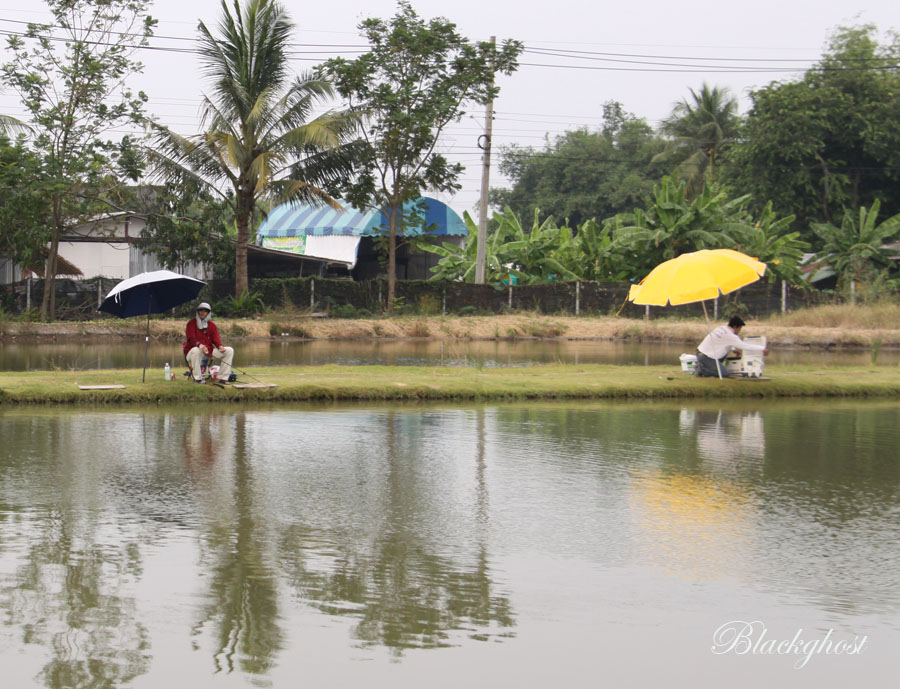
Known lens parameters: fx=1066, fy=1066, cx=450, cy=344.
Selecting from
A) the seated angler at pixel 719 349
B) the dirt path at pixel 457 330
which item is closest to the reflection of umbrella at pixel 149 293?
the seated angler at pixel 719 349

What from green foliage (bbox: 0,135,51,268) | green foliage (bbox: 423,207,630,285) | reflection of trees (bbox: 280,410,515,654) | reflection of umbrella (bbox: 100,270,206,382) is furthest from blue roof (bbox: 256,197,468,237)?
reflection of trees (bbox: 280,410,515,654)

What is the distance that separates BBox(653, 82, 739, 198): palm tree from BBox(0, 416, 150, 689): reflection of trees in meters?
52.5

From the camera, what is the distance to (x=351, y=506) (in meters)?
8.90

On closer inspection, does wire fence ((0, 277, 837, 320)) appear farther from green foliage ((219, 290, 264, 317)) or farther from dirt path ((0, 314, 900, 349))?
dirt path ((0, 314, 900, 349))

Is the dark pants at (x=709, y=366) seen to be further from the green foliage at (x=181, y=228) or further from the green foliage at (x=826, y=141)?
the green foliage at (x=826, y=141)

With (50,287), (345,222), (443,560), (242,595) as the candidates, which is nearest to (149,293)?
(443,560)

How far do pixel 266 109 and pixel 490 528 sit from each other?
95.1 feet

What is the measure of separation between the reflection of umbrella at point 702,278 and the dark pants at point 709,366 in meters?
1.03

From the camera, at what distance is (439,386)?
16969mm

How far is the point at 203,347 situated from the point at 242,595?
10047mm

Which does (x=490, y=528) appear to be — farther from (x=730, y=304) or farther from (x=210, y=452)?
(x=730, y=304)

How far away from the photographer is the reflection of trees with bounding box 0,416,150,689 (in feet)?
17.6

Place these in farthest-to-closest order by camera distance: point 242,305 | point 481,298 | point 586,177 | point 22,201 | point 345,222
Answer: point 586,177
point 345,222
point 481,298
point 242,305
point 22,201

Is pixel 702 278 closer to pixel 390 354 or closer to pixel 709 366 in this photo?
pixel 709 366
